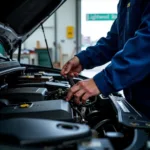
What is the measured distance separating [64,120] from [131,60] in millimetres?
330

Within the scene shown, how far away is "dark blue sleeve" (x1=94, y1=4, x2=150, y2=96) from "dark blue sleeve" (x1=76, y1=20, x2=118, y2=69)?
19.5 inches

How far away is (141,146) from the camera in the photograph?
699 mm

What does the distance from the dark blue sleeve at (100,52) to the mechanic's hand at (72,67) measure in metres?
0.03

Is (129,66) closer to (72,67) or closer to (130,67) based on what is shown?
(130,67)

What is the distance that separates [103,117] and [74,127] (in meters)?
0.59

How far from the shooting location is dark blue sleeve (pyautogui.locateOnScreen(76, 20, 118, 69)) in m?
1.44

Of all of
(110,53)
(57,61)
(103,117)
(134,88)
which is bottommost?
(57,61)

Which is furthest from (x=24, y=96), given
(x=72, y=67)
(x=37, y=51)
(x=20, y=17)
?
(x=37, y=51)

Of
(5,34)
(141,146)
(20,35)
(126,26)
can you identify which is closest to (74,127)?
(141,146)

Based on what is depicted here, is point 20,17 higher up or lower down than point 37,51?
higher up

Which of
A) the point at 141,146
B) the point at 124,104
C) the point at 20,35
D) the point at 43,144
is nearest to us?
the point at 43,144

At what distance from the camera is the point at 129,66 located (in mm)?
919

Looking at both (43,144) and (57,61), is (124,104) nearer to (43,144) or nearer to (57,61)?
(43,144)

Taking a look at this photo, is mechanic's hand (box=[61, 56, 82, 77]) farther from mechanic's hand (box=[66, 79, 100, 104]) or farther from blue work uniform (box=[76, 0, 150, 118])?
mechanic's hand (box=[66, 79, 100, 104])
